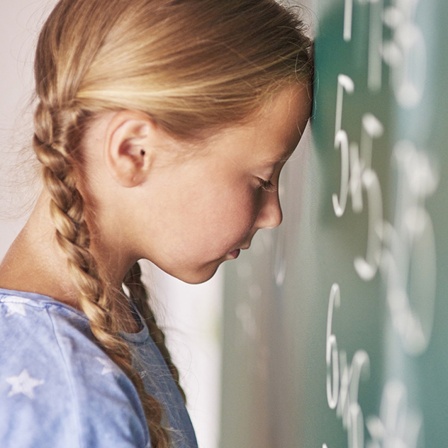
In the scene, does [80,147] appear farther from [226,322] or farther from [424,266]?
[226,322]

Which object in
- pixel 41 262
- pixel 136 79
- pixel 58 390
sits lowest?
pixel 58 390

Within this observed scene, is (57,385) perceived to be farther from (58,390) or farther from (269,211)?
(269,211)

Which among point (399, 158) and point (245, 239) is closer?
point (399, 158)

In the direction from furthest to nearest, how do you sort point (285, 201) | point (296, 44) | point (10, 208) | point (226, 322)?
point (226, 322)
point (10, 208)
point (285, 201)
point (296, 44)

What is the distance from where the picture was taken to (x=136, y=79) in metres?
0.67

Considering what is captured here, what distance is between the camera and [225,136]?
2.32ft

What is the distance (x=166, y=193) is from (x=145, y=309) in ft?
0.91

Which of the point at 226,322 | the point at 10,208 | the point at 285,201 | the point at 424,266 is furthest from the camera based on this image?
the point at 226,322

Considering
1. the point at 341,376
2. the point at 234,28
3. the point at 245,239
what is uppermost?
the point at 234,28

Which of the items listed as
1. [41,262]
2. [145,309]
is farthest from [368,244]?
[145,309]

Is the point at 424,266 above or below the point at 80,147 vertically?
below

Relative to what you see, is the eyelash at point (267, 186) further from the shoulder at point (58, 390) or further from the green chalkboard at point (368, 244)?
the shoulder at point (58, 390)

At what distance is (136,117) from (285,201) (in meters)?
0.32

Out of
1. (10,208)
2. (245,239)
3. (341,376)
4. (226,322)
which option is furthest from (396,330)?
(226,322)
